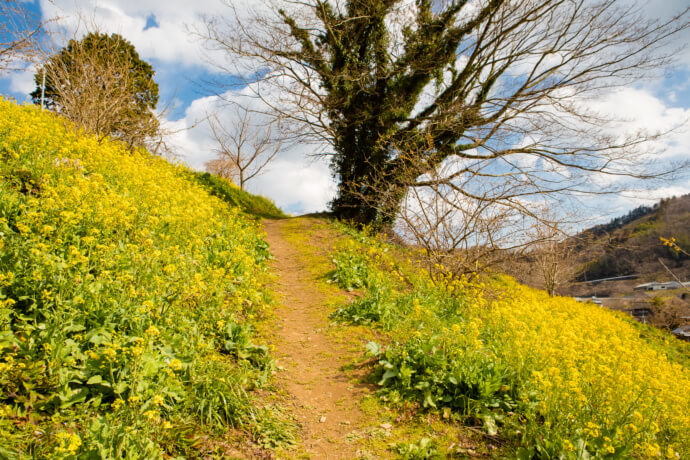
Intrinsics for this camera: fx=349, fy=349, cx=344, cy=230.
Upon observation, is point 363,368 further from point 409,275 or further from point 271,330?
point 409,275

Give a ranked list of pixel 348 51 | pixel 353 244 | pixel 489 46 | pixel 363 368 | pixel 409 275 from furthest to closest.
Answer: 1. pixel 348 51
2. pixel 489 46
3. pixel 353 244
4. pixel 409 275
5. pixel 363 368

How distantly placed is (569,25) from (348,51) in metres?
8.28

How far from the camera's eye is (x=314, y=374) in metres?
4.61

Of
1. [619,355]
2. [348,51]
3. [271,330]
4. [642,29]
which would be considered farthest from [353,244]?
[642,29]

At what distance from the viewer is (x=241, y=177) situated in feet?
90.1

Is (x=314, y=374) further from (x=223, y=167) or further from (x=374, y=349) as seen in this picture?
(x=223, y=167)

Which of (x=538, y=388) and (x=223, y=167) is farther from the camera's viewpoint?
(x=223, y=167)

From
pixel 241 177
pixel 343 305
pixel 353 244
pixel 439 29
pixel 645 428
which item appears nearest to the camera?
pixel 645 428

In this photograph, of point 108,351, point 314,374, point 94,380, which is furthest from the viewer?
point 314,374

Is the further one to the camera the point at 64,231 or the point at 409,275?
the point at 409,275

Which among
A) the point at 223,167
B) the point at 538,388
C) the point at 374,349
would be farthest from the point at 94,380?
the point at 223,167

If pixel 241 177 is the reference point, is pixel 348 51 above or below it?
above

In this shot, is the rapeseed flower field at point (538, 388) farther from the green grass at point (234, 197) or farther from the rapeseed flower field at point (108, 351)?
the green grass at point (234, 197)

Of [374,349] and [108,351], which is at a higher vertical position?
[108,351]
